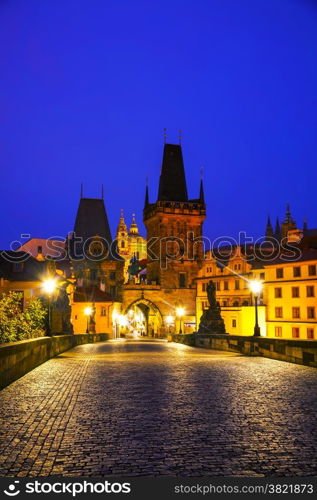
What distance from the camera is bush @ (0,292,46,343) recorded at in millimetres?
28953

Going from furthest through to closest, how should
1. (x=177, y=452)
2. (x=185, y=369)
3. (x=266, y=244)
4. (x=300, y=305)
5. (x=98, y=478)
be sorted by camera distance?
(x=266, y=244) < (x=300, y=305) < (x=185, y=369) < (x=177, y=452) < (x=98, y=478)

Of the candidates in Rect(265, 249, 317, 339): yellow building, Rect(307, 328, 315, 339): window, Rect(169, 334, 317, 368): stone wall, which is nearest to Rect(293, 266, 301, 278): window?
Rect(265, 249, 317, 339): yellow building

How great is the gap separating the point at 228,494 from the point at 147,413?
4.10 meters

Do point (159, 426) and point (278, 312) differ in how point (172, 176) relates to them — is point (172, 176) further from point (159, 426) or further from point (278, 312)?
point (159, 426)

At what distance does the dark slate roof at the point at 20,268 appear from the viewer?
53.8m

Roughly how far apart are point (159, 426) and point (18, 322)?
25.0 metres

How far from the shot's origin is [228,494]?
4938 mm

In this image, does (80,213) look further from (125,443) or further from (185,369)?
(125,443)

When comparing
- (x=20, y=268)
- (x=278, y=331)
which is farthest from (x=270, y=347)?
(x=278, y=331)

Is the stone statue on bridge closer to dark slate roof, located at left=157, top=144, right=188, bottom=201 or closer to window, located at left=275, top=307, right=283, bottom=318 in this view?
window, located at left=275, top=307, right=283, bottom=318

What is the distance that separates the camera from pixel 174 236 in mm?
96438

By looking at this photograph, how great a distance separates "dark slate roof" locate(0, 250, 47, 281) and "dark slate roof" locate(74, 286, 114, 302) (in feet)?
70.9

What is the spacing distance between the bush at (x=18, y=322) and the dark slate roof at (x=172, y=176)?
64967 millimetres

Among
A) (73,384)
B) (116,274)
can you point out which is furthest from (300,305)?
(73,384)
